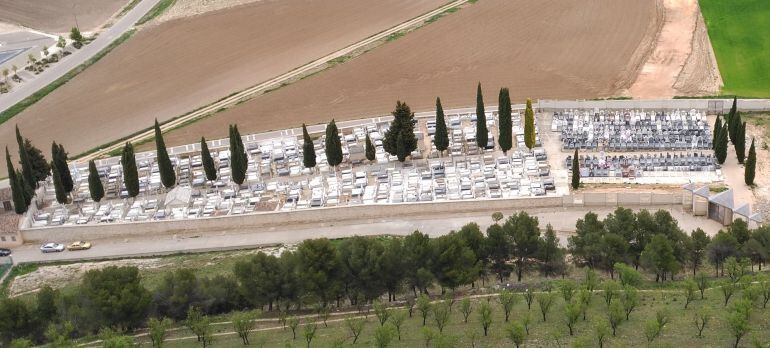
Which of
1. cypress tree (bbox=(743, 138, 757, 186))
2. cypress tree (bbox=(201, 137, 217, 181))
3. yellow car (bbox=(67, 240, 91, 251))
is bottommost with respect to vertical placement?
yellow car (bbox=(67, 240, 91, 251))

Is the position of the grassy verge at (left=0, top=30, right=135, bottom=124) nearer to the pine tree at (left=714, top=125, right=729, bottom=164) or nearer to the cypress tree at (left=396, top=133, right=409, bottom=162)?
the cypress tree at (left=396, top=133, right=409, bottom=162)

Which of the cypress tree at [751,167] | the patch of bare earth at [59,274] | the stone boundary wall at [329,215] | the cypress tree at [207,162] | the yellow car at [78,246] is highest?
the cypress tree at [207,162]

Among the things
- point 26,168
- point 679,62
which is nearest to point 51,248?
point 26,168

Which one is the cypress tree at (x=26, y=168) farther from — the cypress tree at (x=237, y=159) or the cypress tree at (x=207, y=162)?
the cypress tree at (x=237, y=159)

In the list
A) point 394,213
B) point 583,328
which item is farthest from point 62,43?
point 583,328

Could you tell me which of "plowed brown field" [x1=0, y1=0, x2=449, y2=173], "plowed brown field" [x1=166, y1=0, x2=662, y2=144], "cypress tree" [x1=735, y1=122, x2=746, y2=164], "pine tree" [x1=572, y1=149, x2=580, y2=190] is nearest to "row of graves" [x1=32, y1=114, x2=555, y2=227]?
"pine tree" [x1=572, y1=149, x2=580, y2=190]

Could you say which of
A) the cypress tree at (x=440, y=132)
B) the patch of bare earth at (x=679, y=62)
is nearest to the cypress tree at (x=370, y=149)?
the cypress tree at (x=440, y=132)
